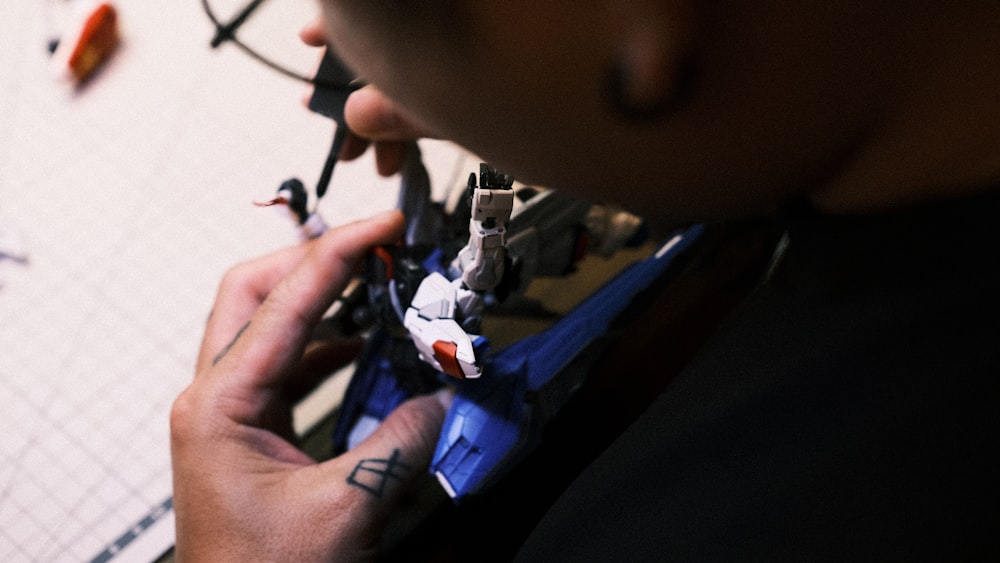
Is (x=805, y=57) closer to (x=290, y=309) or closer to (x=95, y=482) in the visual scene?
(x=290, y=309)

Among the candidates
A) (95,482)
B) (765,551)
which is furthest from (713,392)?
(95,482)

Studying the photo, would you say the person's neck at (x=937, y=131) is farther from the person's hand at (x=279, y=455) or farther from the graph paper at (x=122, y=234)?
the graph paper at (x=122, y=234)

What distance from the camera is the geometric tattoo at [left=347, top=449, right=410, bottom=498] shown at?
0.38 metres

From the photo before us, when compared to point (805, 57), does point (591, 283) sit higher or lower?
lower

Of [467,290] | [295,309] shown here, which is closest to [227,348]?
[295,309]

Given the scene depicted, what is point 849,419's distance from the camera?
24cm

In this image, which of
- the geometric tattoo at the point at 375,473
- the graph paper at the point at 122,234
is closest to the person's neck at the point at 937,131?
the geometric tattoo at the point at 375,473

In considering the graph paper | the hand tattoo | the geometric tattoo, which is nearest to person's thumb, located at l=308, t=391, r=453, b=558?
the geometric tattoo

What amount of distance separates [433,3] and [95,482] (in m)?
0.55

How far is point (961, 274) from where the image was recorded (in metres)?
0.22

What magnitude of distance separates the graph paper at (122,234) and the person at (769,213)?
0.22 meters

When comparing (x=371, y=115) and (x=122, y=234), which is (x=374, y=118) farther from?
(x=122, y=234)

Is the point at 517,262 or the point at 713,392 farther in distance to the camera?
the point at 517,262

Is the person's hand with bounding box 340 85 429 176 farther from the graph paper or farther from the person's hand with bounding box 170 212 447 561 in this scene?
the graph paper
